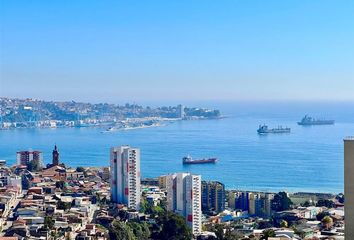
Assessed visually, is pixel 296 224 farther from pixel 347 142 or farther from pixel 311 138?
pixel 311 138

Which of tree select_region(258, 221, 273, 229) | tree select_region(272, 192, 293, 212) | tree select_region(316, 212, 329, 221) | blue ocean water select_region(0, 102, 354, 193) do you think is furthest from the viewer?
blue ocean water select_region(0, 102, 354, 193)

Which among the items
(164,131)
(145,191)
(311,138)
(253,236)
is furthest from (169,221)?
(164,131)

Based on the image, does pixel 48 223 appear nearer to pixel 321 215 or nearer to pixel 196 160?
pixel 321 215

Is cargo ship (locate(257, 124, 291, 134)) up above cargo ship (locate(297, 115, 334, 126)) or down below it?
below

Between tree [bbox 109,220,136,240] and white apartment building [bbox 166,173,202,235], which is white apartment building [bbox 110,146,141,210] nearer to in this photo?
white apartment building [bbox 166,173,202,235]

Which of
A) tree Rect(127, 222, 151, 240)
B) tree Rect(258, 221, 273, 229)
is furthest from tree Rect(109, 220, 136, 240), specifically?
tree Rect(258, 221, 273, 229)

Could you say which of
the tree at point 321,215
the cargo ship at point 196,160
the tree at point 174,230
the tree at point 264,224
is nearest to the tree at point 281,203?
the tree at point 264,224
